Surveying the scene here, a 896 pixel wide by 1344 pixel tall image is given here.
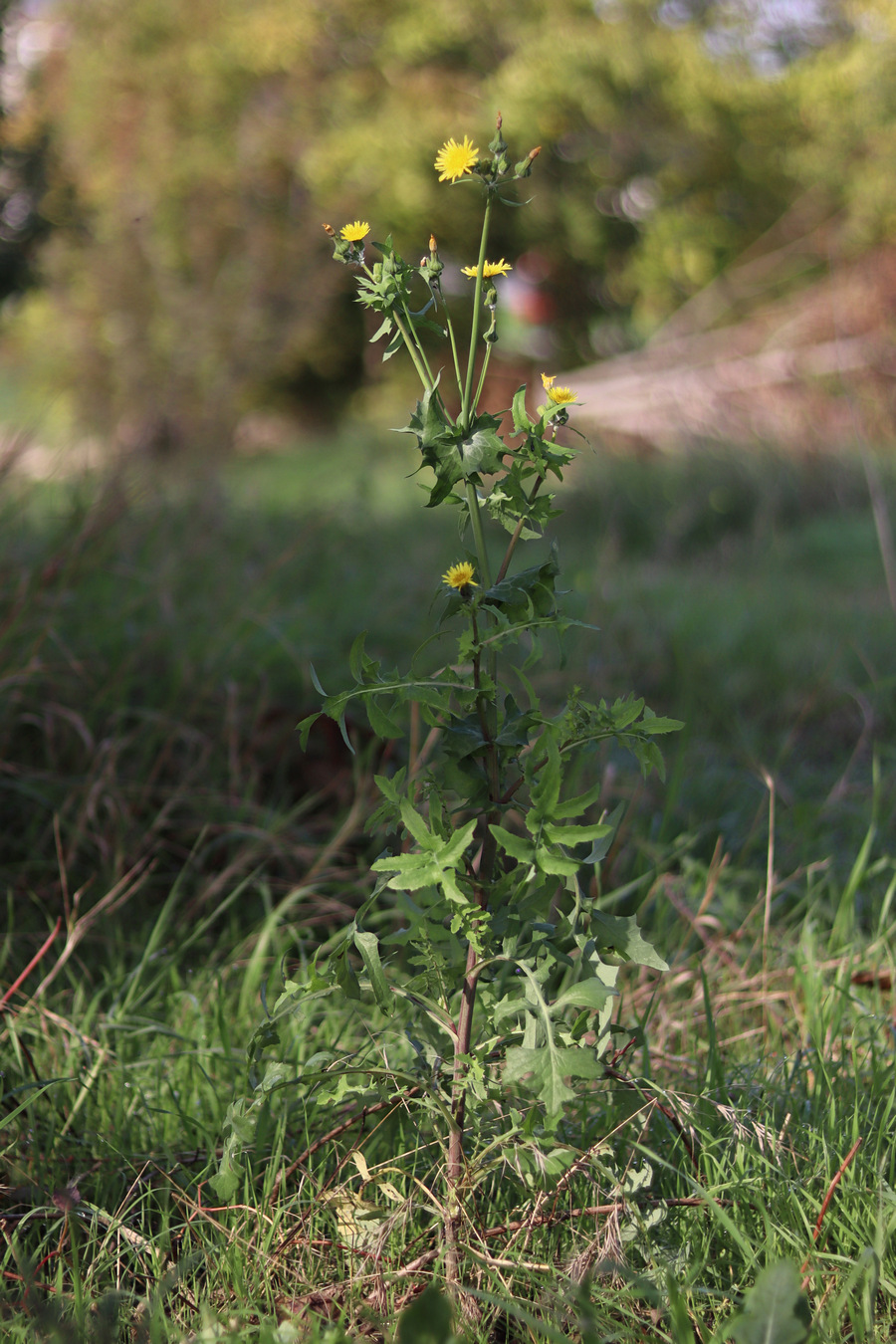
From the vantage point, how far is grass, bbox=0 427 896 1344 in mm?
1051

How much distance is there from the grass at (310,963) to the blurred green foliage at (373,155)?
830cm

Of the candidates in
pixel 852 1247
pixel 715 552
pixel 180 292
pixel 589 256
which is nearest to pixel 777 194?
pixel 589 256

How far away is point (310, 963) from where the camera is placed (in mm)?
1154

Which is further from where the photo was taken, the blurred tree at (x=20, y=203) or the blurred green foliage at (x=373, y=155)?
the blurred green foliage at (x=373, y=155)

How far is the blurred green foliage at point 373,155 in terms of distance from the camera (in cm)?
1112

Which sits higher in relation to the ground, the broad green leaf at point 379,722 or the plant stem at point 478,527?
Result: the plant stem at point 478,527

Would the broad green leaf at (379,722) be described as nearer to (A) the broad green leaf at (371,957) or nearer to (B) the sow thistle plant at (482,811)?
(B) the sow thistle plant at (482,811)

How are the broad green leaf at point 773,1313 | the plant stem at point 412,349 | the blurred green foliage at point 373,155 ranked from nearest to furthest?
the broad green leaf at point 773,1313 → the plant stem at point 412,349 → the blurred green foliage at point 373,155

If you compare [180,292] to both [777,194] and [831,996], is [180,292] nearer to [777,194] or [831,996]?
[777,194]

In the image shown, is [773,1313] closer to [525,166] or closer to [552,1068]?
[552,1068]

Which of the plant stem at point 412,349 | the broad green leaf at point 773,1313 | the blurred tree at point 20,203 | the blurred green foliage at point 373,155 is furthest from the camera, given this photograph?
the blurred green foliage at point 373,155

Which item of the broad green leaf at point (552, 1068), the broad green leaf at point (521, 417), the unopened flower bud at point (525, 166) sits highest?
the unopened flower bud at point (525, 166)

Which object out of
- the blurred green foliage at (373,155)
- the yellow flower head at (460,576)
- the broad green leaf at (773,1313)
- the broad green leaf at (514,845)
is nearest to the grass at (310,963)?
the broad green leaf at (773,1313)

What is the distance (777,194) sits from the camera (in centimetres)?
1365
